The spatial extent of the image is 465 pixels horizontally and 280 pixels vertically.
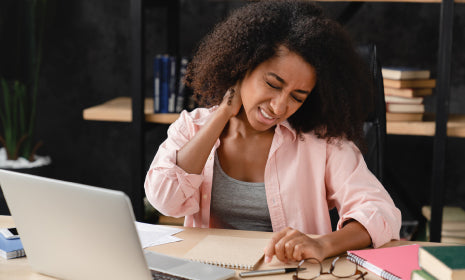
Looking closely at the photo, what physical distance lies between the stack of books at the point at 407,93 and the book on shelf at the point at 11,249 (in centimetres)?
148

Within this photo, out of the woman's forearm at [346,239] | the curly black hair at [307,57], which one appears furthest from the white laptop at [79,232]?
the curly black hair at [307,57]

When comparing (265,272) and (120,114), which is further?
(120,114)

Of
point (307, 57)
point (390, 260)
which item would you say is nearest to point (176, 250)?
point (390, 260)

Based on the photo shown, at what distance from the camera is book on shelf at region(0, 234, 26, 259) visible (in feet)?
3.96

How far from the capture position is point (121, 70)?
2.87 meters

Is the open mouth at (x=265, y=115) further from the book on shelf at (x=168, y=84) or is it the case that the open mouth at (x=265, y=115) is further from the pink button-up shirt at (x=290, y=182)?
the book on shelf at (x=168, y=84)

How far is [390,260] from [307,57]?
1.69ft

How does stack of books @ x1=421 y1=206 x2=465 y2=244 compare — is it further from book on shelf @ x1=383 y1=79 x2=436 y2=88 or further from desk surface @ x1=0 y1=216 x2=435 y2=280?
desk surface @ x1=0 y1=216 x2=435 y2=280

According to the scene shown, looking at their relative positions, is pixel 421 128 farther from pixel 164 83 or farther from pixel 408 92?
pixel 164 83

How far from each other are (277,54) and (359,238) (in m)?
0.49

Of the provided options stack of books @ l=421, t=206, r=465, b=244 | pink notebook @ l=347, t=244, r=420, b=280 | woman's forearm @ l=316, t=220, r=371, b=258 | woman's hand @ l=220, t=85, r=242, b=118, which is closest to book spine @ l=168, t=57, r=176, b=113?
woman's hand @ l=220, t=85, r=242, b=118

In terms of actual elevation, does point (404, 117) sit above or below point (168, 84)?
below

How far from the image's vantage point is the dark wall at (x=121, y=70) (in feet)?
8.48

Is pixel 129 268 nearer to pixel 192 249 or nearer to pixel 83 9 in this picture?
pixel 192 249
